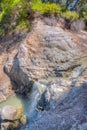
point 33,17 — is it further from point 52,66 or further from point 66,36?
point 52,66

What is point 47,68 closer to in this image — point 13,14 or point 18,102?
point 18,102

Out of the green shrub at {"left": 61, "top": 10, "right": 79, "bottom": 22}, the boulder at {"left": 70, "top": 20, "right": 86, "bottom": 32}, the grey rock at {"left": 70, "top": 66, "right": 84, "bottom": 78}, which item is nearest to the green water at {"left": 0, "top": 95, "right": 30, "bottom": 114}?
the grey rock at {"left": 70, "top": 66, "right": 84, "bottom": 78}

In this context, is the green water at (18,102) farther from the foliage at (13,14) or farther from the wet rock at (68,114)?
the foliage at (13,14)

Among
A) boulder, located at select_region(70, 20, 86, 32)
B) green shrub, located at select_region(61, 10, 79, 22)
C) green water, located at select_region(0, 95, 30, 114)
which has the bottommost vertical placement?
green water, located at select_region(0, 95, 30, 114)

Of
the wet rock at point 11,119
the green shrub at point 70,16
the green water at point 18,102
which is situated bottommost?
the green water at point 18,102

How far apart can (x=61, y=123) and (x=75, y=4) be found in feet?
31.1

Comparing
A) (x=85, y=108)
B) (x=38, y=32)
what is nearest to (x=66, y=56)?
(x=38, y=32)

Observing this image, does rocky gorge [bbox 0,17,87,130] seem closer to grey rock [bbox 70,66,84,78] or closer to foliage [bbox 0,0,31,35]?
grey rock [bbox 70,66,84,78]

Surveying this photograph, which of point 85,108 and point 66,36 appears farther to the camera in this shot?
point 66,36

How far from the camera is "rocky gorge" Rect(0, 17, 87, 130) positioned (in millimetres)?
11086

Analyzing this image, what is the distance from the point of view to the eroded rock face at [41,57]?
1369 cm

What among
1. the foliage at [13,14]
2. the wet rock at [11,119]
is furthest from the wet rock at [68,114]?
the foliage at [13,14]

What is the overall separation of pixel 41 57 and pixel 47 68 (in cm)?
65

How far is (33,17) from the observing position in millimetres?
16641
